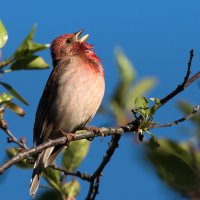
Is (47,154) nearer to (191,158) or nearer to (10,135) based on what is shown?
(10,135)

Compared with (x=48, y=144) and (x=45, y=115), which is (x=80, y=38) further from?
(x=48, y=144)

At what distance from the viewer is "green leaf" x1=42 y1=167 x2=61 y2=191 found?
3580mm

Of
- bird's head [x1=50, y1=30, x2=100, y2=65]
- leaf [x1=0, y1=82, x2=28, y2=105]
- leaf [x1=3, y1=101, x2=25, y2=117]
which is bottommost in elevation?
leaf [x1=0, y1=82, x2=28, y2=105]

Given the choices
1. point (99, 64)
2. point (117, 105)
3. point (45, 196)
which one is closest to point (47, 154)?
point (99, 64)

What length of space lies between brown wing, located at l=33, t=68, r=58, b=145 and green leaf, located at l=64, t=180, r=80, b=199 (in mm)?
2781

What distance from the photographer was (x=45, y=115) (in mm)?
6676

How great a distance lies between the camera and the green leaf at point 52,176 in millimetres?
3580

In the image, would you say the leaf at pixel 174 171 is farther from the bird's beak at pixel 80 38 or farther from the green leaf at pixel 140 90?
the bird's beak at pixel 80 38

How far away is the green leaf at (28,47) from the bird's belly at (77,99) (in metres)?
3.93

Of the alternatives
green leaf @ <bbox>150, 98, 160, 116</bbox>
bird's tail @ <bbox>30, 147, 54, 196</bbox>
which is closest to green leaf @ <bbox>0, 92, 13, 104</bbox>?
green leaf @ <bbox>150, 98, 160, 116</bbox>

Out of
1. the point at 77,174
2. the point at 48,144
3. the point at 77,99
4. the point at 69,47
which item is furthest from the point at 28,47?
the point at 69,47

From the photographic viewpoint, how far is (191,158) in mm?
1751

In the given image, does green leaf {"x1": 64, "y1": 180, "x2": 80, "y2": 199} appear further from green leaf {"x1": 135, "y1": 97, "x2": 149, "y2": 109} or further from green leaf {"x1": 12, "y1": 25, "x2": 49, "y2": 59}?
green leaf {"x1": 12, "y1": 25, "x2": 49, "y2": 59}

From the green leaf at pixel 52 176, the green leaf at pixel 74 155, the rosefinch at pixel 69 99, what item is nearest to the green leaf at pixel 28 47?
the green leaf at pixel 52 176
